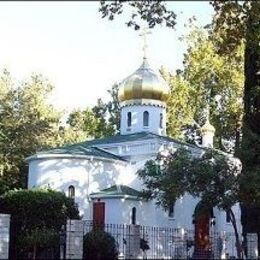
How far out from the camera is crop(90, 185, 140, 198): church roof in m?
32.7

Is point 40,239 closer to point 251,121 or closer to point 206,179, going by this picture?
point 206,179

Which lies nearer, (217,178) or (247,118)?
(217,178)

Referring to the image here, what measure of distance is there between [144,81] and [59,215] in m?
16.2

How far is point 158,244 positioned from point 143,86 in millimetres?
15858

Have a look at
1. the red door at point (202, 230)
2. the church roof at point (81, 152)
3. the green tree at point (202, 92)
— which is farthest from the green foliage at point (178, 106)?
the red door at point (202, 230)

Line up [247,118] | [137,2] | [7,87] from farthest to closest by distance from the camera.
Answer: [7,87], [247,118], [137,2]

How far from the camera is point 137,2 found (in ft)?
62.2

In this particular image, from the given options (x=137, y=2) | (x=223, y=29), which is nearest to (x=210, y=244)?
(x=223, y=29)

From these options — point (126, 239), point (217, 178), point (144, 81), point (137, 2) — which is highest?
point (144, 81)

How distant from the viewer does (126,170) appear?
3531 cm

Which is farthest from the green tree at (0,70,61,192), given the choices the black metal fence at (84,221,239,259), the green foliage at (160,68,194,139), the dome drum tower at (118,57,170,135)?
the black metal fence at (84,221,239,259)

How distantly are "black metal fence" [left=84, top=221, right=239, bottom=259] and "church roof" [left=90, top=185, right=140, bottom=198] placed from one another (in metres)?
5.72

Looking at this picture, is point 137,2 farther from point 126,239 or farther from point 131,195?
point 131,195

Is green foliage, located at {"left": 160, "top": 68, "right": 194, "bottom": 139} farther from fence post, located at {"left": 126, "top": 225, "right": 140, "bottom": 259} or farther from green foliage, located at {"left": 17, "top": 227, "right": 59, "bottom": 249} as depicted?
fence post, located at {"left": 126, "top": 225, "right": 140, "bottom": 259}
